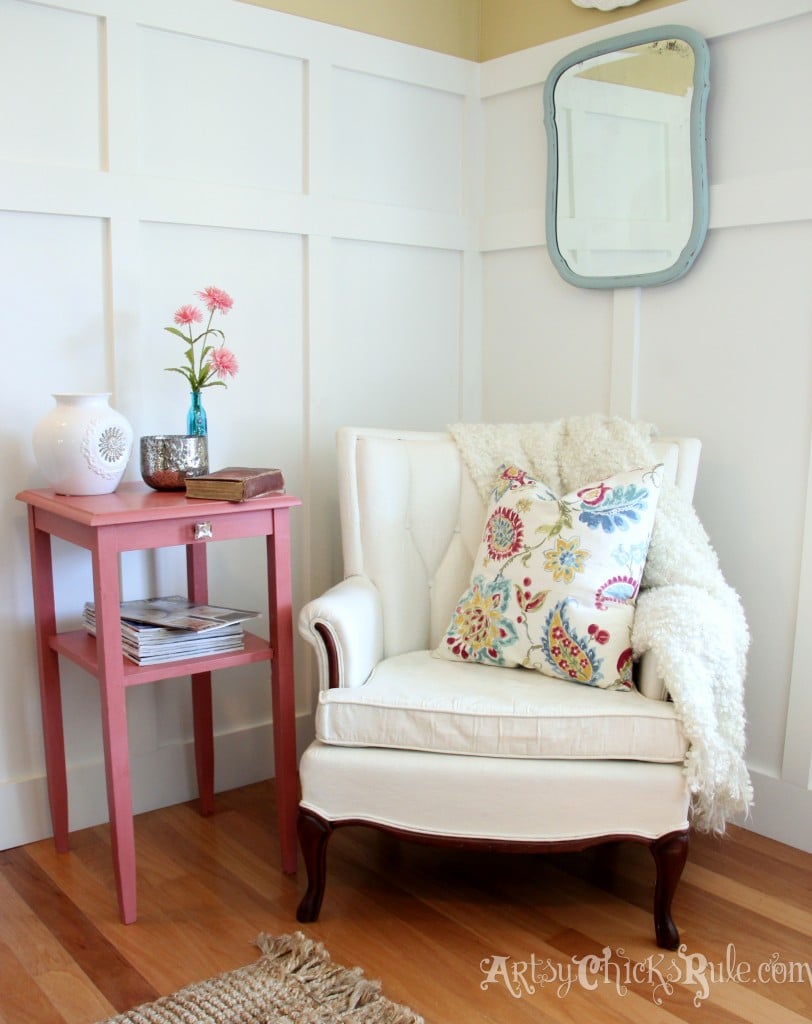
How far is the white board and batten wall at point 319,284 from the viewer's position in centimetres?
222

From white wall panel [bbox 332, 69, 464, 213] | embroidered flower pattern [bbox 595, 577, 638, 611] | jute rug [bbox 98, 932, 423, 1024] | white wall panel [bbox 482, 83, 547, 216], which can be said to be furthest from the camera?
white wall panel [bbox 482, 83, 547, 216]

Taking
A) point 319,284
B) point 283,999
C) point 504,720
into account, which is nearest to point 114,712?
point 283,999

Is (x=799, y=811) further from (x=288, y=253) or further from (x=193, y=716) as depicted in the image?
(x=288, y=253)

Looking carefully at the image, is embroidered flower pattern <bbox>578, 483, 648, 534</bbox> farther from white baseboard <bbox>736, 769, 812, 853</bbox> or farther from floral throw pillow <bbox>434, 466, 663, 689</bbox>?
white baseboard <bbox>736, 769, 812, 853</bbox>

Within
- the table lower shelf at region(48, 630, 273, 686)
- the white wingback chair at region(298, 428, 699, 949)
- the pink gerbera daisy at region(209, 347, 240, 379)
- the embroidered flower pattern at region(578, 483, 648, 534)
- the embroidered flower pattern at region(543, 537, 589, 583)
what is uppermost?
the pink gerbera daisy at region(209, 347, 240, 379)

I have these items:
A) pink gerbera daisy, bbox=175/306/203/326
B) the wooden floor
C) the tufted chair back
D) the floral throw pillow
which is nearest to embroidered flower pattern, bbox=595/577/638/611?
the floral throw pillow

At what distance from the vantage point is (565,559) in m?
2.08

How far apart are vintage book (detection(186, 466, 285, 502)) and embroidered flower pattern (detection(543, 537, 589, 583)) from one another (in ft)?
1.94

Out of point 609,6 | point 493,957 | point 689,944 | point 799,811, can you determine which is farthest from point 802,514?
point 609,6

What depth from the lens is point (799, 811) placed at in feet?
7.53

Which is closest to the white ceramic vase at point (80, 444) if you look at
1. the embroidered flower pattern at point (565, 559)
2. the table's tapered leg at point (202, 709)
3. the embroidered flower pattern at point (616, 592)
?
the table's tapered leg at point (202, 709)

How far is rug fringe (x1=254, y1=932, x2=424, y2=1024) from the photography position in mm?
1681

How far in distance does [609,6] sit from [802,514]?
4.31 ft

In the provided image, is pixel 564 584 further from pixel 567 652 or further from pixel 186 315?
pixel 186 315
